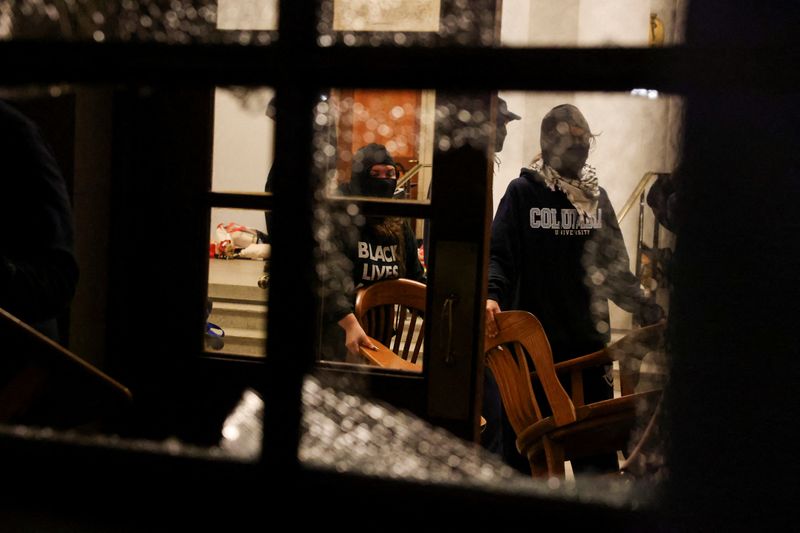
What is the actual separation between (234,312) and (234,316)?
0.11 ft

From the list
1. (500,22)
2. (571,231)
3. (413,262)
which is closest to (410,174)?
(413,262)

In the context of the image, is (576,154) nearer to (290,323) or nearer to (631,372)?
(631,372)

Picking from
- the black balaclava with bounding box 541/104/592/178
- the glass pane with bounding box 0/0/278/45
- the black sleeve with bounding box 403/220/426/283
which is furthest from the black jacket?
the black balaclava with bounding box 541/104/592/178

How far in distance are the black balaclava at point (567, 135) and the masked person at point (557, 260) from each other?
0.06 metres

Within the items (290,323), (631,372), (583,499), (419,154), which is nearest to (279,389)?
(290,323)

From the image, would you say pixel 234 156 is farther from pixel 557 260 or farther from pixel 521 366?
pixel 557 260

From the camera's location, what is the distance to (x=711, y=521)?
36cm

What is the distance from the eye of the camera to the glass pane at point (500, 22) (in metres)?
0.41

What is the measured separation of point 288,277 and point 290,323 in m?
0.02

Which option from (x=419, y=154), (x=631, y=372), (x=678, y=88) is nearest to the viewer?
(x=678, y=88)

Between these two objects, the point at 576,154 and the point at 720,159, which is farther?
the point at 576,154

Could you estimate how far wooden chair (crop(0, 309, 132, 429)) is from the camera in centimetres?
103

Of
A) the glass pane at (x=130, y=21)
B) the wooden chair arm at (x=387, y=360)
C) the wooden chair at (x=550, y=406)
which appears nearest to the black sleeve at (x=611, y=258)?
the wooden chair at (x=550, y=406)

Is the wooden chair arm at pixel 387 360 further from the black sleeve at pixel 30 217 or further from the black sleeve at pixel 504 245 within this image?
the black sleeve at pixel 30 217
